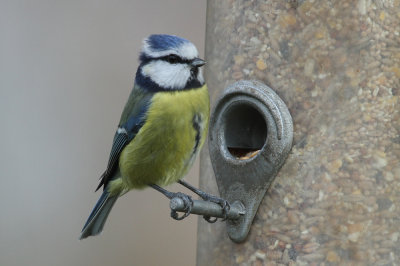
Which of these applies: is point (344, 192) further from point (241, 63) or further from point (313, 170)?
point (241, 63)

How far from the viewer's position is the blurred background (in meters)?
5.15

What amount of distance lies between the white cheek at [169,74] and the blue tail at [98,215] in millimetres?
618

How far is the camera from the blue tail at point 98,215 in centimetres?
332

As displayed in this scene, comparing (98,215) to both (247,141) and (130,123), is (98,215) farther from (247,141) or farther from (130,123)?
(247,141)

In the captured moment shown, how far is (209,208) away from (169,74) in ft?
1.90

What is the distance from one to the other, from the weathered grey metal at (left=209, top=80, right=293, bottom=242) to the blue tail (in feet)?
1.96

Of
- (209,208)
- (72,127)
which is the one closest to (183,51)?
(209,208)

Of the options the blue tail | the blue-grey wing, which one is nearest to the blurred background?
the blue tail

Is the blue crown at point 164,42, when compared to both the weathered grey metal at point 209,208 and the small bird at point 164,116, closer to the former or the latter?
the small bird at point 164,116

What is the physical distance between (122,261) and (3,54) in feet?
5.98

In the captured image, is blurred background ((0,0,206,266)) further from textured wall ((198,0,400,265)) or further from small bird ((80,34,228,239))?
Result: textured wall ((198,0,400,265))

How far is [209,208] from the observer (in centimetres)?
272

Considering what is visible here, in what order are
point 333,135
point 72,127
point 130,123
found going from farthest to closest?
point 72,127, point 130,123, point 333,135

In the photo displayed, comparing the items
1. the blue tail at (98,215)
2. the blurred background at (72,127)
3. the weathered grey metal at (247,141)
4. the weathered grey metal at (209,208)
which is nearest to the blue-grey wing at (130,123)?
the blue tail at (98,215)
